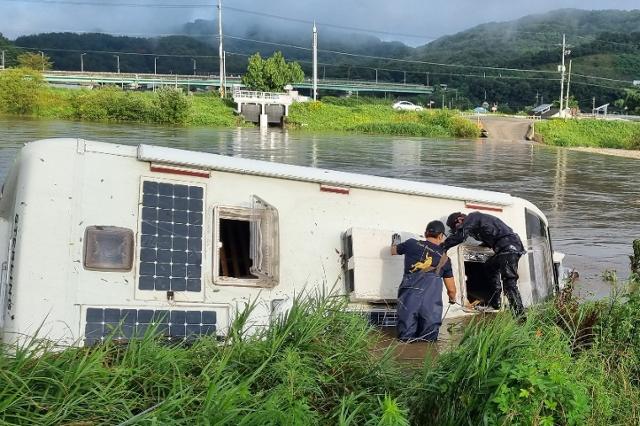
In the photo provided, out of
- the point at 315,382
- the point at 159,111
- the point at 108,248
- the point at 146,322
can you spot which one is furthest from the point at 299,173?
the point at 159,111

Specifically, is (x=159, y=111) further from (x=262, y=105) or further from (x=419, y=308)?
(x=419, y=308)

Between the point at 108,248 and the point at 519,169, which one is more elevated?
the point at 108,248

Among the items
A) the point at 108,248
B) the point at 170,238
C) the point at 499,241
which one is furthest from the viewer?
the point at 499,241

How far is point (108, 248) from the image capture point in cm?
578

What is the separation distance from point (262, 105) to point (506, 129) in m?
23.2

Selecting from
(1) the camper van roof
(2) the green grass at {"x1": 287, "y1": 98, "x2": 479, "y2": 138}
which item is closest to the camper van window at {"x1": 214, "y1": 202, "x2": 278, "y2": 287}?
(1) the camper van roof

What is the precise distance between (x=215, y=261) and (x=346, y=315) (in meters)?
1.51

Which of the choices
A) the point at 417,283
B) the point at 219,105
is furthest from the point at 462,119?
the point at 417,283

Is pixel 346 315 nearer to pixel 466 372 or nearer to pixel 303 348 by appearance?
pixel 303 348

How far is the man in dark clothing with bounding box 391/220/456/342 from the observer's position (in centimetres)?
669

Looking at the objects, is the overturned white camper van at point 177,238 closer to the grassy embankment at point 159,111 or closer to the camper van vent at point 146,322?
the camper van vent at point 146,322

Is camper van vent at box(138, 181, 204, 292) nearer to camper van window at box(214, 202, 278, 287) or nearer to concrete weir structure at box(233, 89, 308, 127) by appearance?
camper van window at box(214, 202, 278, 287)

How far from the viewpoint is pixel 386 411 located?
3770mm

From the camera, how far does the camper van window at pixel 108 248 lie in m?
5.70
